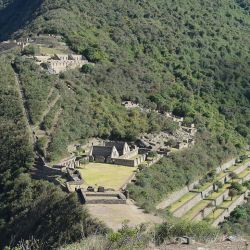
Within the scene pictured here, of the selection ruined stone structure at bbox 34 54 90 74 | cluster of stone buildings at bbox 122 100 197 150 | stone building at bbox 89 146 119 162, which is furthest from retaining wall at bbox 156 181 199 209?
ruined stone structure at bbox 34 54 90 74

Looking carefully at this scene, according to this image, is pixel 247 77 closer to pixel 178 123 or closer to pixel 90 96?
pixel 178 123

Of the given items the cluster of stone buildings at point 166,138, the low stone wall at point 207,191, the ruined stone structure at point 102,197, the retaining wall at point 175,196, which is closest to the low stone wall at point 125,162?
the retaining wall at point 175,196

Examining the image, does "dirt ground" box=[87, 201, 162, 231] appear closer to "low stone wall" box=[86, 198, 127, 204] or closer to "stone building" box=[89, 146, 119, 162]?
"low stone wall" box=[86, 198, 127, 204]

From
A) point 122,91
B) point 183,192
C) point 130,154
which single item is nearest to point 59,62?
point 122,91

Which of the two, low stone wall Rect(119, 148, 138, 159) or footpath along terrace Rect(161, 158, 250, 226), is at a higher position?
low stone wall Rect(119, 148, 138, 159)

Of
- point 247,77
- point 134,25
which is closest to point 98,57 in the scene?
point 134,25

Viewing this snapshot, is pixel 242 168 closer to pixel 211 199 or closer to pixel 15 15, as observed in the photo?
pixel 211 199

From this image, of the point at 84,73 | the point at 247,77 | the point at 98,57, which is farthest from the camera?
the point at 247,77
